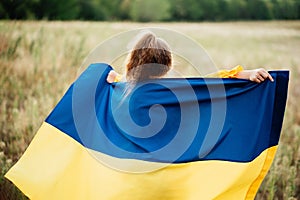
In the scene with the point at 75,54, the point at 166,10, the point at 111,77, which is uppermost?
the point at 166,10

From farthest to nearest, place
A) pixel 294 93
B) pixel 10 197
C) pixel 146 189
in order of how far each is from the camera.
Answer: pixel 294 93 < pixel 10 197 < pixel 146 189

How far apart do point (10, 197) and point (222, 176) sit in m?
0.99

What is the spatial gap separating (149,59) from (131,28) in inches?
90.4

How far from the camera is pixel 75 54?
3984mm

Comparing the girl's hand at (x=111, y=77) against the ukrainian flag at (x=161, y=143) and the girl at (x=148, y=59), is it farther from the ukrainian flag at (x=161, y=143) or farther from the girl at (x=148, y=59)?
the girl at (x=148, y=59)

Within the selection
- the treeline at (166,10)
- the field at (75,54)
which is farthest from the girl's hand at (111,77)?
the treeline at (166,10)

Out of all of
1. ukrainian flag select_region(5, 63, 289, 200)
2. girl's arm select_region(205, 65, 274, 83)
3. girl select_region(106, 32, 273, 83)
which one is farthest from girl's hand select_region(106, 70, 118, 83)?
girl's arm select_region(205, 65, 274, 83)

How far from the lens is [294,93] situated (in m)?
3.79

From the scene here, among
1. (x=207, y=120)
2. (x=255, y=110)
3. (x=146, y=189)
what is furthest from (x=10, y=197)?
(x=255, y=110)

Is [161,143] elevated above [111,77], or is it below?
below

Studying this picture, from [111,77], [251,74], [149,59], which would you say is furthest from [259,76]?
[111,77]

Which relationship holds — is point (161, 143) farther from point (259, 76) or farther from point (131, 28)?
point (131, 28)

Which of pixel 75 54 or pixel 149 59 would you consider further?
pixel 75 54

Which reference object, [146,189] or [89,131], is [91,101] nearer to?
[89,131]
